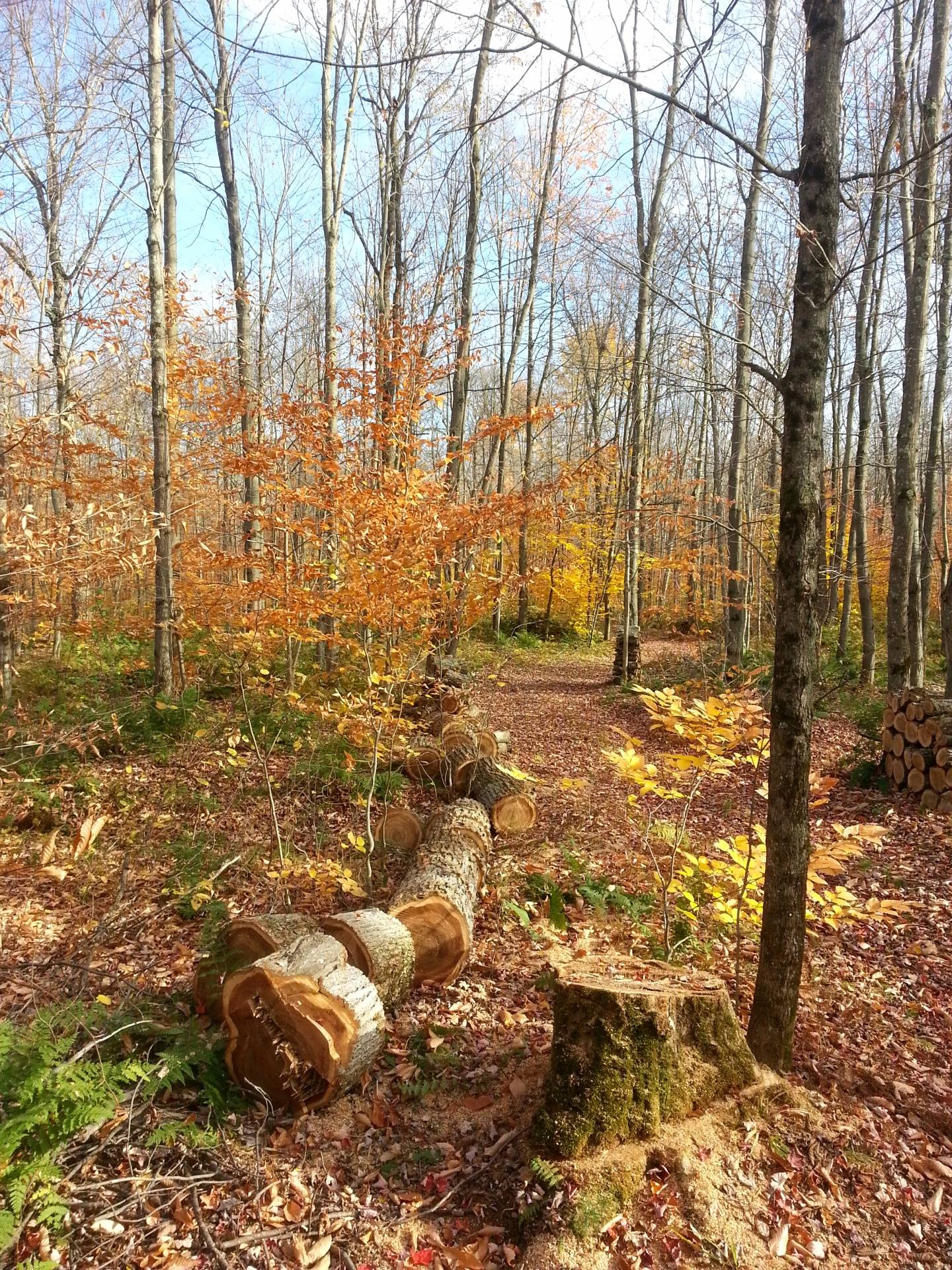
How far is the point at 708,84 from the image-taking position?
8.77 feet

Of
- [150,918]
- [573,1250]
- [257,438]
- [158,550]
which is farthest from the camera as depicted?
[257,438]

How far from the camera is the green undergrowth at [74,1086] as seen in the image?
89.7 inches

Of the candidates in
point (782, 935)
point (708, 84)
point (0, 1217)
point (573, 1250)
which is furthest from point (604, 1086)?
point (708, 84)

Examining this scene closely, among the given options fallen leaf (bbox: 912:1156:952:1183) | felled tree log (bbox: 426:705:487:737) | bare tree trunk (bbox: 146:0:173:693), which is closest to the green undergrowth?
fallen leaf (bbox: 912:1156:952:1183)

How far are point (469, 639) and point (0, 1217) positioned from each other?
52.0 ft

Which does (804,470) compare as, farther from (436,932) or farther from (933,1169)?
(436,932)

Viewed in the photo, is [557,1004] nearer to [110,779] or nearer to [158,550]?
[110,779]

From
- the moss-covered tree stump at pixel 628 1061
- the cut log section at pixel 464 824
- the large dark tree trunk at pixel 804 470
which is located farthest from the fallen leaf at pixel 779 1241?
the cut log section at pixel 464 824

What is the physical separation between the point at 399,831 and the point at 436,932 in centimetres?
205

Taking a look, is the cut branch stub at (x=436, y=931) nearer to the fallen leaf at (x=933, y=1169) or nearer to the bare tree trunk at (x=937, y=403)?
the fallen leaf at (x=933, y=1169)

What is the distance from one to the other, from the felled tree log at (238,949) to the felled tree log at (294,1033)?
1.19 feet

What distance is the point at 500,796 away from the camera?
6.59 metres

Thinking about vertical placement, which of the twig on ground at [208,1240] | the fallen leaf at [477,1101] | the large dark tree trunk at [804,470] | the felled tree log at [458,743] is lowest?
the fallen leaf at [477,1101]

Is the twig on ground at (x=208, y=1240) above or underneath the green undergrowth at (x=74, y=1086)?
underneath
